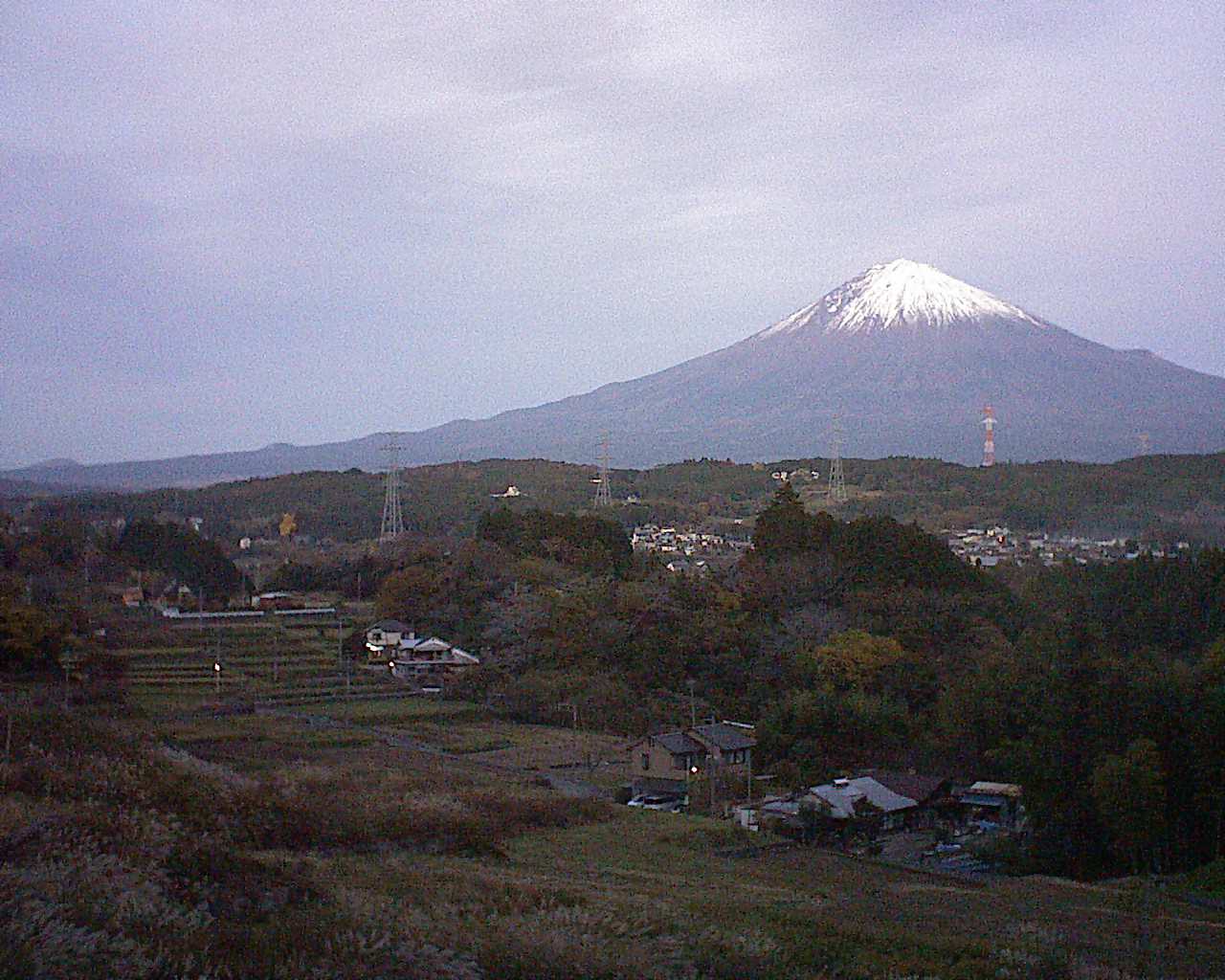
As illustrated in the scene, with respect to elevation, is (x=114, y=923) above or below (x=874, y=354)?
below

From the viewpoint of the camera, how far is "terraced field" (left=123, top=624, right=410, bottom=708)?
→ 17.7 meters

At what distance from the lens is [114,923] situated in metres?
4.19

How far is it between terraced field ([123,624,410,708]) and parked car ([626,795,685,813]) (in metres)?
6.32

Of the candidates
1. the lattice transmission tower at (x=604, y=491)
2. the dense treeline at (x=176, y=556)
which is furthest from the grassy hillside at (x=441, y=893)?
the lattice transmission tower at (x=604, y=491)

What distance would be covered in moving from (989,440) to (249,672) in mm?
30134

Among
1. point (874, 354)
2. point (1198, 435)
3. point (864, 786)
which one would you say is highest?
point (874, 354)

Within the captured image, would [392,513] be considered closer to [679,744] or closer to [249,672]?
[249,672]

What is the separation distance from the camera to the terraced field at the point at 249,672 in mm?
17672

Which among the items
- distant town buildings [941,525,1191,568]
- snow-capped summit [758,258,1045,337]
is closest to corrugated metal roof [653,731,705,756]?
distant town buildings [941,525,1191,568]

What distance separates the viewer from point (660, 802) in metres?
14.0

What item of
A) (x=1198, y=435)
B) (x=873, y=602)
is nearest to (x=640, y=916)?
(x=873, y=602)

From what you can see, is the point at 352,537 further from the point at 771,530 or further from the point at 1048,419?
the point at 1048,419

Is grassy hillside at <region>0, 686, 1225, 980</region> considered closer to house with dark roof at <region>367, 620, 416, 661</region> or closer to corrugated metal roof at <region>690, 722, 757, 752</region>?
corrugated metal roof at <region>690, 722, 757, 752</region>

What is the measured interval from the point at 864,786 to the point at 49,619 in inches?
409
